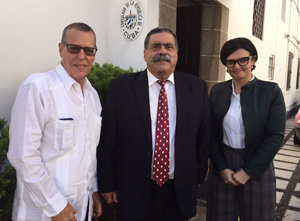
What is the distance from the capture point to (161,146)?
75.0 inches

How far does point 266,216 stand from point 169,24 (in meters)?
2.66

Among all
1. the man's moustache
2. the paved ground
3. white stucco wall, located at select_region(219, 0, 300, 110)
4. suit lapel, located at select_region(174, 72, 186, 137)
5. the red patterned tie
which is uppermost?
white stucco wall, located at select_region(219, 0, 300, 110)

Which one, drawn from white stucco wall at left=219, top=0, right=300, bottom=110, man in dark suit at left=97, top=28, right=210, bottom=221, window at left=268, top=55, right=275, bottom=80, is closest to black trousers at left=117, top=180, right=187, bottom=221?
man in dark suit at left=97, top=28, right=210, bottom=221

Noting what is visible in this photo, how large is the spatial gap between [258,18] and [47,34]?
23.3 ft

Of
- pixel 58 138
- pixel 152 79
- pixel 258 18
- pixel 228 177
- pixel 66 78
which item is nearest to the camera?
pixel 58 138

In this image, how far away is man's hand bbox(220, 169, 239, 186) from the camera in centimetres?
210

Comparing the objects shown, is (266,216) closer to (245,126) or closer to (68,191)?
(245,126)

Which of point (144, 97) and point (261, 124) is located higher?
point (144, 97)

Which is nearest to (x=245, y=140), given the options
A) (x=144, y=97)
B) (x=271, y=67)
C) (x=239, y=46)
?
(x=239, y=46)

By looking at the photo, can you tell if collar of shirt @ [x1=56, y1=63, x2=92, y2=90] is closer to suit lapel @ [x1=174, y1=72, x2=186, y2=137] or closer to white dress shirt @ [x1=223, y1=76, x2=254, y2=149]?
suit lapel @ [x1=174, y1=72, x2=186, y2=137]

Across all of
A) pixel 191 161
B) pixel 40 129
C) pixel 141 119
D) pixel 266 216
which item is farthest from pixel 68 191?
pixel 266 216

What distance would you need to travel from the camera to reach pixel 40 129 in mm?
1421

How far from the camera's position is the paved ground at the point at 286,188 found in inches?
138

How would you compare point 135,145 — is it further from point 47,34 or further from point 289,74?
point 289,74
